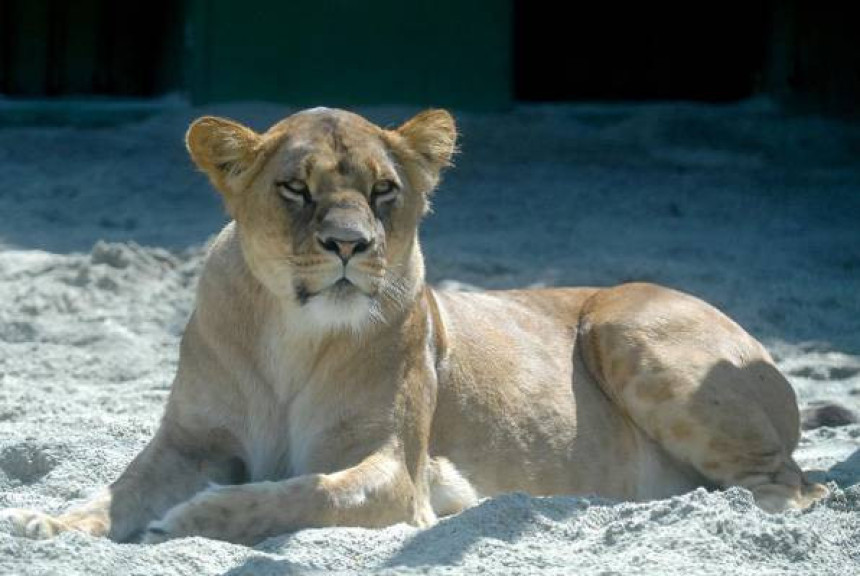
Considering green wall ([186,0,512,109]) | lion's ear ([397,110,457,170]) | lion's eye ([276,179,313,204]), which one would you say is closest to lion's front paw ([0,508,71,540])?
lion's eye ([276,179,313,204])

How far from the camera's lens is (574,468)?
4590 mm

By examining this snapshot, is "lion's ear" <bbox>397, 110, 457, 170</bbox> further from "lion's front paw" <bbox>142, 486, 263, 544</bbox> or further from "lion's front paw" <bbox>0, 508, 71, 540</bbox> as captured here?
"lion's front paw" <bbox>0, 508, 71, 540</bbox>

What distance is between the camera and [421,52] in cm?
917

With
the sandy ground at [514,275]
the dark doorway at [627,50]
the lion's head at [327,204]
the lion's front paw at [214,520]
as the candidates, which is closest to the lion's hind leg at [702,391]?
the sandy ground at [514,275]

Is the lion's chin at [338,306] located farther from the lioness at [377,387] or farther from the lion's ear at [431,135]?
the lion's ear at [431,135]

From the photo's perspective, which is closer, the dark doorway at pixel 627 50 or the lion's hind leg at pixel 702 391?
the lion's hind leg at pixel 702 391

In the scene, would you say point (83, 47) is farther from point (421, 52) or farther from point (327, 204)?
point (327, 204)

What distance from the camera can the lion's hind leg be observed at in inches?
178

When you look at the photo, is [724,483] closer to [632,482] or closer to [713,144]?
[632,482]

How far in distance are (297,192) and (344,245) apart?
22 cm

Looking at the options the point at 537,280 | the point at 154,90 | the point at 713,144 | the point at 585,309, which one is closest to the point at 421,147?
the point at 585,309

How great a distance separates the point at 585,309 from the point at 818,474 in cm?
76

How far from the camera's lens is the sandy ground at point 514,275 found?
3.36 meters

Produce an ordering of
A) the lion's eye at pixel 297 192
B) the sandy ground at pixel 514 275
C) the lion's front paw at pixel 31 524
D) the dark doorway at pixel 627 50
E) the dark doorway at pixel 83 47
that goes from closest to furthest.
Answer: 1. the sandy ground at pixel 514 275
2. the lion's front paw at pixel 31 524
3. the lion's eye at pixel 297 192
4. the dark doorway at pixel 83 47
5. the dark doorway at pixel 627 50
